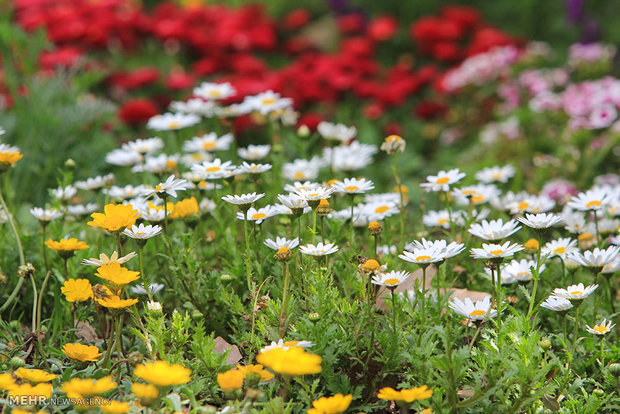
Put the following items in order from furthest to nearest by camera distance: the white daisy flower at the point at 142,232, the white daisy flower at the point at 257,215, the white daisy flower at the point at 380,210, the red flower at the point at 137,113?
the red flower at the point at 137,113
the white daisy flower at the point at 380,210
the white daisy flower at the point at 257,215
the white daisy flower at the point at 142,232

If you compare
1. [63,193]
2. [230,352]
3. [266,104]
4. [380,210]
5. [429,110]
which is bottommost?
[429,110]

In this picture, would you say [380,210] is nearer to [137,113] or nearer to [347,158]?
[347,158]

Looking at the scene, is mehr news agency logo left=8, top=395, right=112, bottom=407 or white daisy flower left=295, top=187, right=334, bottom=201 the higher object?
white daisy flower left=295, top=187, right=334, bottom=201

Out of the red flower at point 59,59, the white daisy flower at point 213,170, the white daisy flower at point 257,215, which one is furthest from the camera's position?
the red flower at point 59,59

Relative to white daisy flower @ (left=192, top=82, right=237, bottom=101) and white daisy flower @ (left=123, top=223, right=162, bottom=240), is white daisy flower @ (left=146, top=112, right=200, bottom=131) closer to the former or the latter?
white daisy flower @ (left=192, top=82, right=237, bottom=101)

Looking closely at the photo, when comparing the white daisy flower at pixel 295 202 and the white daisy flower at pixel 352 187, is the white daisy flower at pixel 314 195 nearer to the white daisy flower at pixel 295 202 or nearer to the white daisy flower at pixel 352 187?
the white daisy flower at pixel 295 202

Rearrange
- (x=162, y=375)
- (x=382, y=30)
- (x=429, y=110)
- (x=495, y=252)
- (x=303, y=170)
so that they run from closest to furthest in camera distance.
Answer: (x=162, y=375) → (x=495, y=252) → (x=303, y=170) → (x=429, y=110) → (x=382, y=30)

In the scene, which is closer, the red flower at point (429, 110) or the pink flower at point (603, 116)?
the pink flower at point (603, 116)

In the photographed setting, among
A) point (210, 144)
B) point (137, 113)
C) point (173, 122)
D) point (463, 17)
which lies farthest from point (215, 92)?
point (463, 17)

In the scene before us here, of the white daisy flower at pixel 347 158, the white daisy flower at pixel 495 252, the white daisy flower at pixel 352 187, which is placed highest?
the white daisy flower at pixel 352 187

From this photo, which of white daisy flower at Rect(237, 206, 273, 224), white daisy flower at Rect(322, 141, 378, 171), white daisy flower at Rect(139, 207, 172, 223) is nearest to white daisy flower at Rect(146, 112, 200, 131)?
white daisy flower at Rect(322, 141, 378, 171)

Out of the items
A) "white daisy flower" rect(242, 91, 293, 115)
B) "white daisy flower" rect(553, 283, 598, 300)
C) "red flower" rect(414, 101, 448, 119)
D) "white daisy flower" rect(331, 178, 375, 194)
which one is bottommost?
"red flower" rect(414, 101, 448, 119)

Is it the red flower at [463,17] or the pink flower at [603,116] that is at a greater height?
the red flower at [463,17]

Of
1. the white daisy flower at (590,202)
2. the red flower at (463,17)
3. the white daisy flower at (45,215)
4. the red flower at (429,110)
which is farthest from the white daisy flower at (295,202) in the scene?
the red flower at (463,17)
